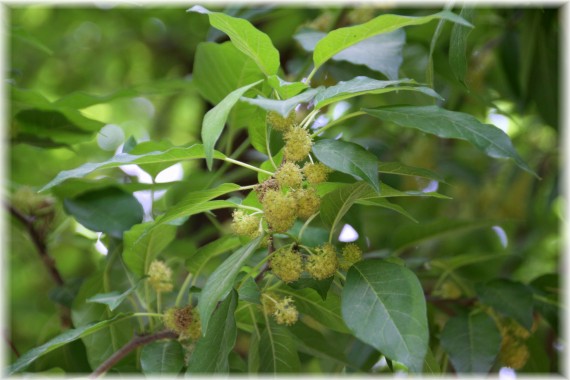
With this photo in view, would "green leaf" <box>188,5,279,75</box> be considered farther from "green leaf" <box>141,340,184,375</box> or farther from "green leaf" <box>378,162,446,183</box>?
"green leaf" <box>141,340,184,375</box>

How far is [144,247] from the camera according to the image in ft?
3.37

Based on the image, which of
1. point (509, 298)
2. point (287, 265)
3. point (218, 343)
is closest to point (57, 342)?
point (218, 343)

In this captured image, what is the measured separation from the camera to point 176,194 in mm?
1289

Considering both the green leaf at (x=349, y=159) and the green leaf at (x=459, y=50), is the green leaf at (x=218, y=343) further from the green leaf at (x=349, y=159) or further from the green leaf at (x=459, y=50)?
the green leaf at (x=459, y=50)

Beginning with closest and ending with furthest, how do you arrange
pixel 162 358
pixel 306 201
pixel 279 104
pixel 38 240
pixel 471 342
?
pixel 279 104
pixel 306 201
pixel 162 358
pixel 471 342
pixel 38 240

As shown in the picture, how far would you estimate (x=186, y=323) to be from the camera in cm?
93

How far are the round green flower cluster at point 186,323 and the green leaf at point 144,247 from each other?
0.39 feet

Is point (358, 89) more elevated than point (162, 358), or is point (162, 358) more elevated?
point (358, 89)

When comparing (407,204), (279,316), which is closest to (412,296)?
(279,316)

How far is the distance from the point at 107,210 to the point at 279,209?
46cm

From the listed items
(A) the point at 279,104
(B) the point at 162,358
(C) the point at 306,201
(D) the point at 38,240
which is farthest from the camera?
(D) the point at 38,240

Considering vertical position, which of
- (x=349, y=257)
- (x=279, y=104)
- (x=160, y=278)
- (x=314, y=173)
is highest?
(x=279, y=104)

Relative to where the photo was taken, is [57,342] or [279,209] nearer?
[279,209]

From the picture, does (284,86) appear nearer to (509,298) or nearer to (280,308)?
(280,308)
